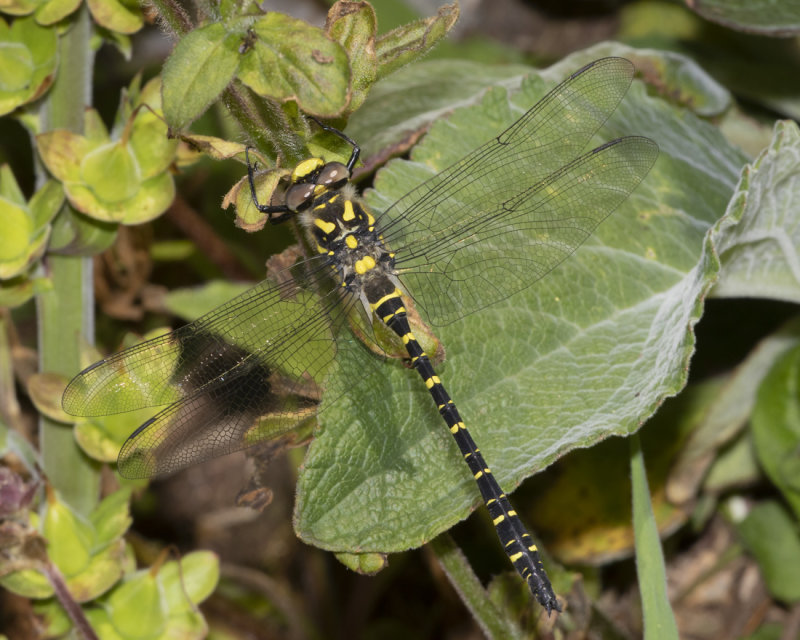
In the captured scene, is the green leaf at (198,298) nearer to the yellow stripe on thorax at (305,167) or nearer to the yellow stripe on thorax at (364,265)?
the yellow stripe on thorax at (364,265)

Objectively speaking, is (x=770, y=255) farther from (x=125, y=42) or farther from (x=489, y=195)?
(x=125, y=42)

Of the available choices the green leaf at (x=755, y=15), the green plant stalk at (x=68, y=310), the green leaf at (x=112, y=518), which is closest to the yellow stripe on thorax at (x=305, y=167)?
the green plant stalk at (x=68, y=310)

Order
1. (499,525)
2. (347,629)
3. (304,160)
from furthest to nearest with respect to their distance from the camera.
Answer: (347,629) → (499,525) → (304,160)

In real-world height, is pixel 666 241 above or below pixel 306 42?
below

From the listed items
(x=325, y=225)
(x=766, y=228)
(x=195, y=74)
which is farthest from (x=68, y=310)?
(x=766, y=228)

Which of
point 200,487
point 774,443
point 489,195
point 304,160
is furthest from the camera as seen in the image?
point 200,487

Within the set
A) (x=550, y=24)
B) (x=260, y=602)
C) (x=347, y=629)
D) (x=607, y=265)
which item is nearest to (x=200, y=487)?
(x=260, y=602)

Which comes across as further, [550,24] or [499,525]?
[550,24]
